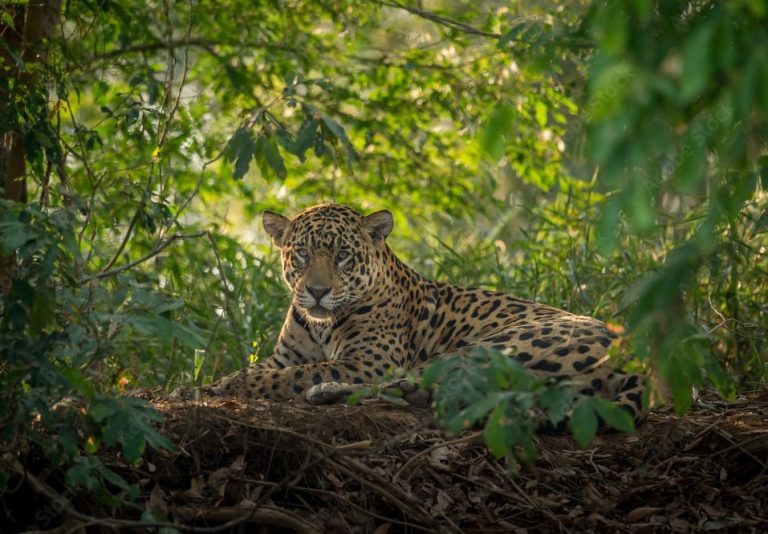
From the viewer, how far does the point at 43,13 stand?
20.4 feet

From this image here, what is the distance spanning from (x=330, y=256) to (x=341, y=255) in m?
0.08

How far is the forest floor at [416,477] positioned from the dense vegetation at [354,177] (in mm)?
597

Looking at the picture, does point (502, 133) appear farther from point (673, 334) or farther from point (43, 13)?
point (43, 13)

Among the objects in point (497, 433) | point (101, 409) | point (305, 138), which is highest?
point (305, 138)

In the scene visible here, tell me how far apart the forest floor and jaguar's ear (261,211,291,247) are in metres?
2.18

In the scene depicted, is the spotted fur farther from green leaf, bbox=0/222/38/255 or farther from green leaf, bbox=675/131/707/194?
green leaf, bbox=675/131/707/194

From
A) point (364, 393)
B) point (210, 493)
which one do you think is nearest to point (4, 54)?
point (210, 493)

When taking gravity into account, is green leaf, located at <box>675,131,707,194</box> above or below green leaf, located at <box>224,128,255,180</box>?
below

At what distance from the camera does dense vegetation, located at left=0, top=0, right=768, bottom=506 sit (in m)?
2.92

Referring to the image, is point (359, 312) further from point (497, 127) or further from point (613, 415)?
point (497, 127)

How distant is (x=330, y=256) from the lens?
296 inches

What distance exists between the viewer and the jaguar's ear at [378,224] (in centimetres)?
775

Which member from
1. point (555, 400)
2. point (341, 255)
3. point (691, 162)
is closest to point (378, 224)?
point (341, 255)

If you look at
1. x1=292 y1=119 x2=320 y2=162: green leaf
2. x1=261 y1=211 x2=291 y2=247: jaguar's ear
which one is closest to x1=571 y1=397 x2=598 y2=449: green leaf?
x1=292 y1=119 x2=320 y2=162: green leaf
